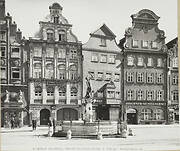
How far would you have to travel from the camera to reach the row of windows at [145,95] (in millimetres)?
5873

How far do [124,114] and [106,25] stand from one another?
1589mm

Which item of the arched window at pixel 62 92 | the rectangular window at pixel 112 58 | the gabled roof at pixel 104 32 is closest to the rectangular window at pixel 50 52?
the arched window at pixel 62 92

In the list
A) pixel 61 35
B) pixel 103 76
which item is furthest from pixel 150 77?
pixel 61 35

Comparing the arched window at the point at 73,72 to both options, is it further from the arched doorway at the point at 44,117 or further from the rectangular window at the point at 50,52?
the arched doorway at the point at 44,117

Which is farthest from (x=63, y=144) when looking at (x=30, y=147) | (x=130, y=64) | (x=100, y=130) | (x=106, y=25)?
(x=130, y=64)

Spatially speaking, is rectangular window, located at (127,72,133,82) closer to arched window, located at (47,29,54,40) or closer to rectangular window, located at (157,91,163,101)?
rectangular window, located at (157,91,163,101)

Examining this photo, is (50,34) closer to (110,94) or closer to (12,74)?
(12,74)

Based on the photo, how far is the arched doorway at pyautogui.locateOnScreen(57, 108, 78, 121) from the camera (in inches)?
213

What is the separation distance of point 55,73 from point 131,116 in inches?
56.9

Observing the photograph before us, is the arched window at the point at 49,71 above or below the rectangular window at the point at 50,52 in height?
below

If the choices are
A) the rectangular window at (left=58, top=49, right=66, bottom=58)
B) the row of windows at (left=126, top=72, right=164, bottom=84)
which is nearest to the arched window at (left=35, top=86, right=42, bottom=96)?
the rectangular window at (left=58, top=49, right=66, bottom=58)

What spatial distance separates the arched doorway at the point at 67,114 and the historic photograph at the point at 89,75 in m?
0.01

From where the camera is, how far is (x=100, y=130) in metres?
5.29

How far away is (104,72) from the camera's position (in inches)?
235
